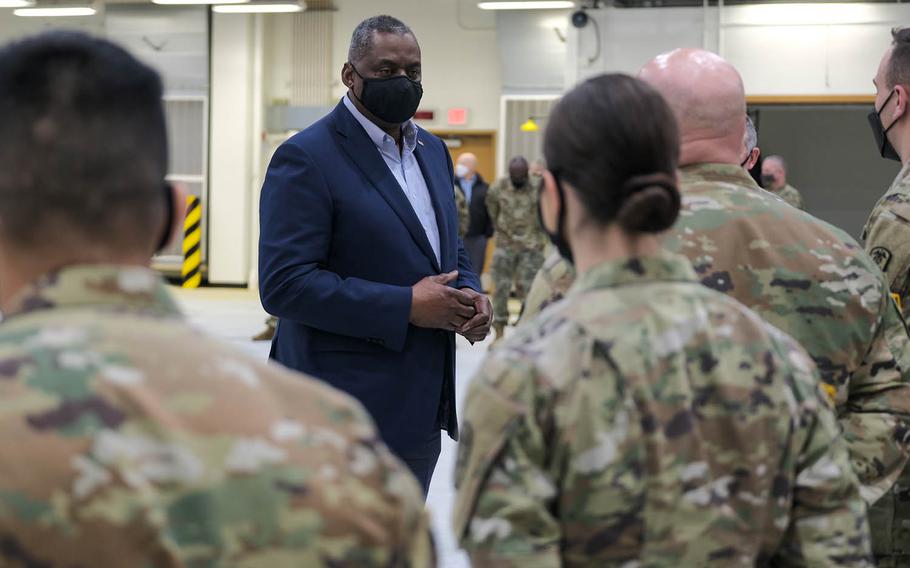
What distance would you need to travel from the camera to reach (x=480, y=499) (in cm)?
135

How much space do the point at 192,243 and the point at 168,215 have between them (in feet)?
47.4

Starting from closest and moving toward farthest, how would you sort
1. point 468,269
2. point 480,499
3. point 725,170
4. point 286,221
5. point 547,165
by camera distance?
point 480,499 < point 547,165 < point 725,170 < point 286,221 < point 468,269

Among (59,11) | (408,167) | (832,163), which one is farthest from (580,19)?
(408,167)

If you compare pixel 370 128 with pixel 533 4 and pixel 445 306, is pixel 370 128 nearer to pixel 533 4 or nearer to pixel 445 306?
pixel 445 306

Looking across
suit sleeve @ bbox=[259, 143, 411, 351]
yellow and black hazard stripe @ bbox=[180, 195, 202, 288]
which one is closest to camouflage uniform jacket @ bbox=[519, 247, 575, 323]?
suit sleeve @ bbox=[259, 143, 411, 351]

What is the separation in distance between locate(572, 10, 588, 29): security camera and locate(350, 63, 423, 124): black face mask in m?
9.70

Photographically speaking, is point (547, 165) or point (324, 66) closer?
point (547, 165)

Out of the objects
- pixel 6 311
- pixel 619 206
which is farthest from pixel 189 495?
pixel 619 206

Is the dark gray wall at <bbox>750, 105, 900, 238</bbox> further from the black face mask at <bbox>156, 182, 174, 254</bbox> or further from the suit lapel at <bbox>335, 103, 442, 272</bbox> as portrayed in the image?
the black face mask at <bbox>156, 182, 174, 254</bbox>

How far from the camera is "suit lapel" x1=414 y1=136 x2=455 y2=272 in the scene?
9.66 ft

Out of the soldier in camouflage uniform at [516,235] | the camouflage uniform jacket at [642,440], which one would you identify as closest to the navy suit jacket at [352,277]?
the camouflage uniform jacket at [642,440]

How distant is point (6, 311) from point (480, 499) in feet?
1.93

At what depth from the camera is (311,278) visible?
2.67 m

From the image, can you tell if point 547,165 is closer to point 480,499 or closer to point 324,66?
point 480,499
